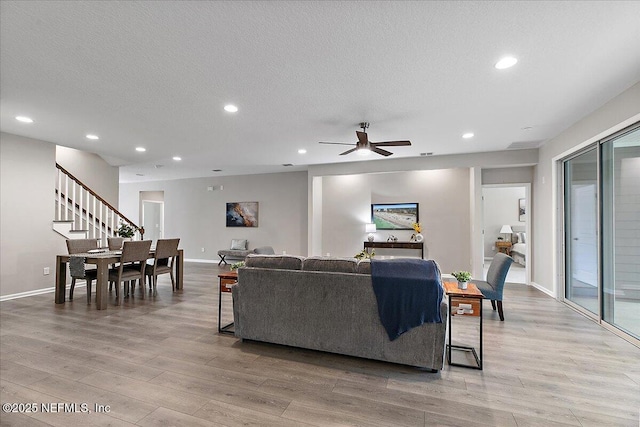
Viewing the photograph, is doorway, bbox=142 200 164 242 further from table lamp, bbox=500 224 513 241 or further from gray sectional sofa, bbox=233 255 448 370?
table lamp, bbox=500 224 513 241

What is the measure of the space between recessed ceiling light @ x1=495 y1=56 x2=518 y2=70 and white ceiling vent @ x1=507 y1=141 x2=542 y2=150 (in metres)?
3.31

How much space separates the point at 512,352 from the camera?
292 centimetres

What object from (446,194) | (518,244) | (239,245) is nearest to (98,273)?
(239,245)

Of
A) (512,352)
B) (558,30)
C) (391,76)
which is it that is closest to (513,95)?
(558,30)

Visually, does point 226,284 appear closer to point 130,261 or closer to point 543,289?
point 130,261

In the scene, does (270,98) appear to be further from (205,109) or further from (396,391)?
(396,391)

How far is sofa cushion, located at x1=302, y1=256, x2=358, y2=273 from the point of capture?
271 cm

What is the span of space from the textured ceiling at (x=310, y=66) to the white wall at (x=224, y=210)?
4.02m

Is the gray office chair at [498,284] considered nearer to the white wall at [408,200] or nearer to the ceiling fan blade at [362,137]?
the ceiling fan blade at [362,137]

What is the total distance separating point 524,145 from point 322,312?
5332 millimetres

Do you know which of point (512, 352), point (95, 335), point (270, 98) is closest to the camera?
point (512, 352)

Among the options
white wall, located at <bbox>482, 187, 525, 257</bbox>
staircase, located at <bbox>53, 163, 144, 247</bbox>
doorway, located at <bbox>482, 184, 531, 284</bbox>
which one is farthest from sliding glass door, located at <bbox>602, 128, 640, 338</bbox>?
staircase, located at <bbox>53, 163, 144, 247</bbox>

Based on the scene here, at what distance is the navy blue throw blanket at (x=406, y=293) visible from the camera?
8.02 ft

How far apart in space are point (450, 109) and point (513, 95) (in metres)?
0.69
